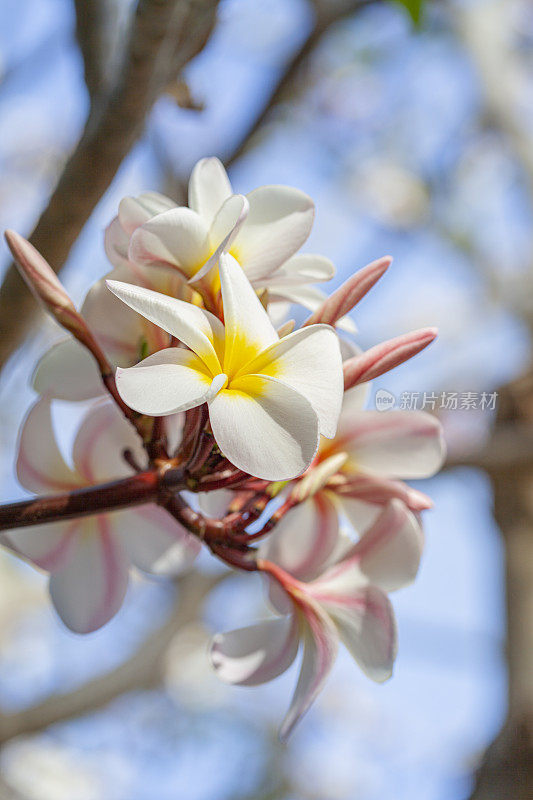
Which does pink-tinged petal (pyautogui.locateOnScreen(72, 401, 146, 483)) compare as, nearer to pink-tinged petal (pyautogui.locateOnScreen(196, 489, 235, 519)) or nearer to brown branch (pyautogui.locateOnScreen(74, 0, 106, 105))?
pink-tinged petal (pyautogui.locateOnScreen(196, 489, 235, 519))

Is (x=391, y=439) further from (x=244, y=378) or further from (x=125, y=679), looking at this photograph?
(x=125, y=679)

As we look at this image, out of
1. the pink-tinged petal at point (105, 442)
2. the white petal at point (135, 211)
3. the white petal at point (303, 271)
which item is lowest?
the pink-tinged petal at point (105, 442)

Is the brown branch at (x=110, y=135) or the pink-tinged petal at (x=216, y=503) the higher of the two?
the brown branch at (x=110, y=135)

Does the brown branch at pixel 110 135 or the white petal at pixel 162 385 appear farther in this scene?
the brown branch at pixel 110 135

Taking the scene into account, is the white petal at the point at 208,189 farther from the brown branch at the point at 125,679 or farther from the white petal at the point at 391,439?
the brown branch at the point at 125,679

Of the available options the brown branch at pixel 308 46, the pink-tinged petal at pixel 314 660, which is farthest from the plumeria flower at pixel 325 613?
the brown branch at pixel 308 46

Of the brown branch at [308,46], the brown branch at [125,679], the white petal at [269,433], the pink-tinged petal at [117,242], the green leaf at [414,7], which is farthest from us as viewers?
the brown branch at [125,679]

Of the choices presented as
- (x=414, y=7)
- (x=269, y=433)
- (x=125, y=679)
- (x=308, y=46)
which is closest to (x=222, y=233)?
(x=269, y=433)

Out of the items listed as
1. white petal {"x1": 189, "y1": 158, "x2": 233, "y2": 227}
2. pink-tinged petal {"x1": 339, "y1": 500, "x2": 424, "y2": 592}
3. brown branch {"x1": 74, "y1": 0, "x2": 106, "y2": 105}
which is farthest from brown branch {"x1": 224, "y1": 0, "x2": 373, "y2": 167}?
pink-tinged petal {"x1": 339, "y1": 500, "x2": 424, "y2": 592}

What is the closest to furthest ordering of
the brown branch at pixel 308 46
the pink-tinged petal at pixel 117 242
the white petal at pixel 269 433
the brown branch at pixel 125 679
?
1. the white petal at pixel 269 433
2. the pink-tinged petal at pixel 117 242
3. the brown branch at pixel 308 46
4. the brown branch at pixel 125 679
